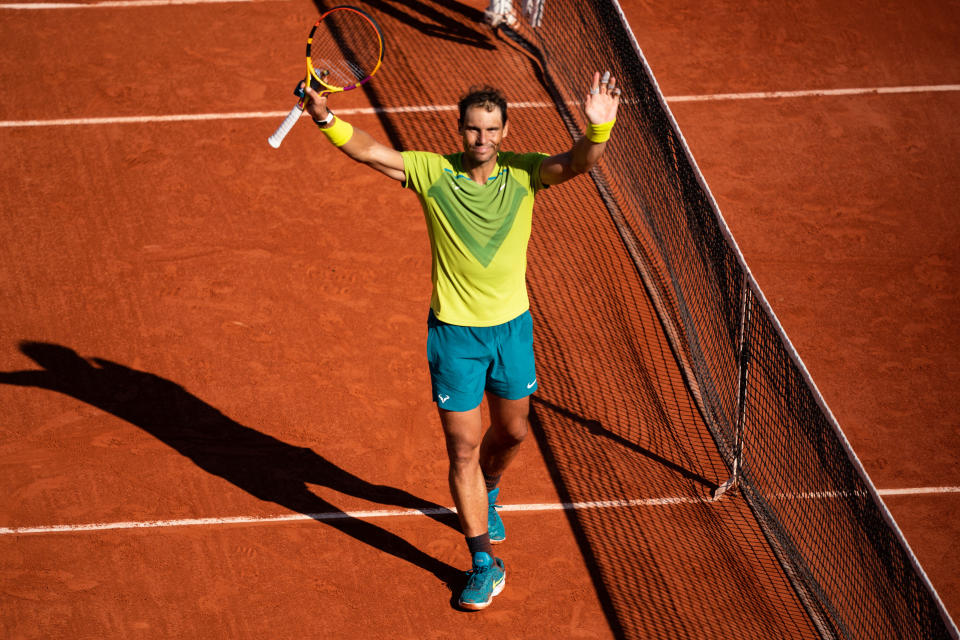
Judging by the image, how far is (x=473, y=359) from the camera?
15.5 feet

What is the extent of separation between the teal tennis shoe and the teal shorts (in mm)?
973

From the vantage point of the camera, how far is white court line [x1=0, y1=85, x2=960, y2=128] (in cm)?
886

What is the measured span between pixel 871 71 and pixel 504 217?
22.0 feet

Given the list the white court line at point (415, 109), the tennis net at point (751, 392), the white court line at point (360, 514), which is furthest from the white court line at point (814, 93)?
the white court line at point (360, 514)

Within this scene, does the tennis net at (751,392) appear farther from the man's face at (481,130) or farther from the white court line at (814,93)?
the man's face at (481,130)

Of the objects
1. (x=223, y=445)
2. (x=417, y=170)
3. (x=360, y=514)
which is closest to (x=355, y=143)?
(x=417, y=170)

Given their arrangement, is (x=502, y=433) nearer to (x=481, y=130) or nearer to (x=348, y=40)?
(x=481, y=130)

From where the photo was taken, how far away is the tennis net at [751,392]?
15.8 ft

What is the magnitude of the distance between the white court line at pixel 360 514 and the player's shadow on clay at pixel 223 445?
4 cm

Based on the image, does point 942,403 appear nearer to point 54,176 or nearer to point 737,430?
point 737,430

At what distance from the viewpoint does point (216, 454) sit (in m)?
6.19

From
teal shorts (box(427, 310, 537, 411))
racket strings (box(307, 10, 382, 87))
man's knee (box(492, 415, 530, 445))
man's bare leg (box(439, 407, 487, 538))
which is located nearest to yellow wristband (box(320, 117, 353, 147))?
teal shorts (box(427, 310, 537, 411))

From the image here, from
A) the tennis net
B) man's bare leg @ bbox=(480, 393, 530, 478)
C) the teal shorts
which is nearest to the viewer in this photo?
the teal shorts

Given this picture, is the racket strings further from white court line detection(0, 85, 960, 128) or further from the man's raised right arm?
the man's raised right arm
